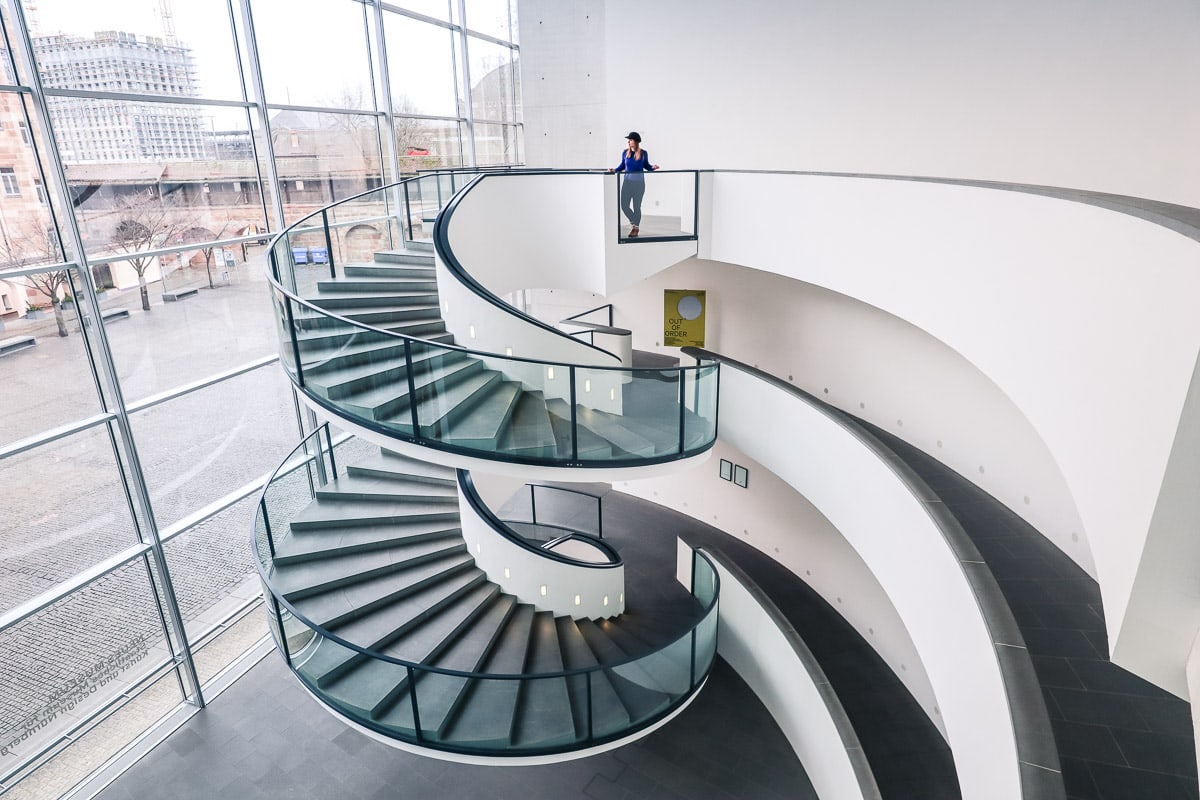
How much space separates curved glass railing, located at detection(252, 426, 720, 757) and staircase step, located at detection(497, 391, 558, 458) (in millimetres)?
1776

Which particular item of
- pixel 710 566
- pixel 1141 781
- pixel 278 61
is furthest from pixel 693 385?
pixel 278 61

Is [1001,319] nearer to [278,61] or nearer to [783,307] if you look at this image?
[783,307]

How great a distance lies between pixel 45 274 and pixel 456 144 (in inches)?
271

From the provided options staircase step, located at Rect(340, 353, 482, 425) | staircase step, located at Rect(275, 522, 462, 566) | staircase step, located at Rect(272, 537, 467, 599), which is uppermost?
staircase step, located at Rect(340, 353, 482, 425)

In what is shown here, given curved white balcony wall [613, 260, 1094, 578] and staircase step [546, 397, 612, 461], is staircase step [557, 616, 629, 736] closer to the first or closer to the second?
staircase step [546, 397, 612, 461]

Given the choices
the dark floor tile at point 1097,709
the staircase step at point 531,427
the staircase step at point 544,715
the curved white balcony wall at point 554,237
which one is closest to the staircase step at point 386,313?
the curved white balcony wall at point 554,237

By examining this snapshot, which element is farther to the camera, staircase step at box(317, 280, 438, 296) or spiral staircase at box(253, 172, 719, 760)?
staircase step at box(317, 280, 438, 296)

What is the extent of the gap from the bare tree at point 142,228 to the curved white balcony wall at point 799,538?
6.44m

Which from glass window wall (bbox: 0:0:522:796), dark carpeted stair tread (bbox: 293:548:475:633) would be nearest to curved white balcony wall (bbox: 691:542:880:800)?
dark carpeted stair tread (bbox: 293:548:475:633)

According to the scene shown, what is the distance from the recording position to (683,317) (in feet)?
35.2

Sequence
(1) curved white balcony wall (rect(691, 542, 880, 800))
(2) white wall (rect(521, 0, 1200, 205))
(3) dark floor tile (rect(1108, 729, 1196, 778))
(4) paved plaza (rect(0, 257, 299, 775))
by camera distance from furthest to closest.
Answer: (4) paved plaza (rect(0, 257, 299, 775))
(1) curved white balcony wall (rect(691, 542, 880, 800))
(2) white wall (rect(521, 0, 1200, 205))
(3) dark floor tile (rect(1108, 729, 1196, 778))

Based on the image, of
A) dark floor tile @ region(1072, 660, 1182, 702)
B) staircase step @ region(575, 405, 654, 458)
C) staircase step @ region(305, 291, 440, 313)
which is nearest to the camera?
dark floor tile @ region(1072, 660, 1182, 702)

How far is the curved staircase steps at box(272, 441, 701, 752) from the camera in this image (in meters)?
5.77

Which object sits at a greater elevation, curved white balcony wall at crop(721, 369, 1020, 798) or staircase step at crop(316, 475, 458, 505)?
curved white balcony wall at crop(721, 369, 1020, 798)
